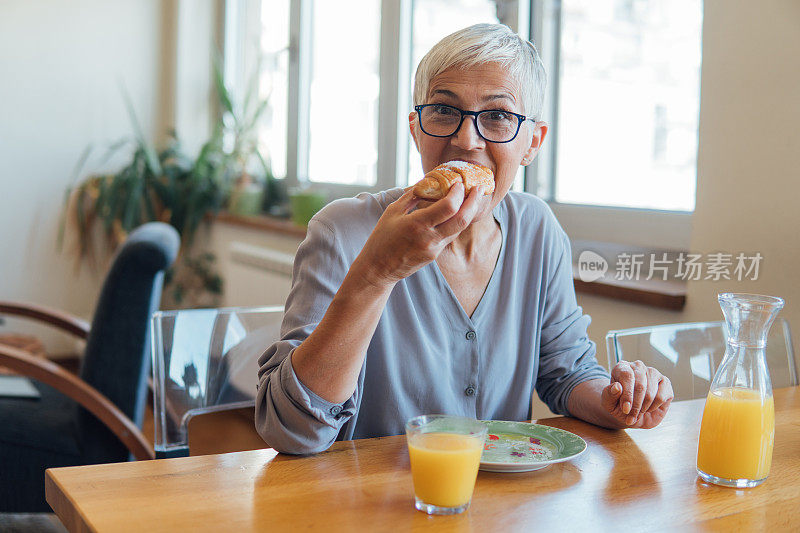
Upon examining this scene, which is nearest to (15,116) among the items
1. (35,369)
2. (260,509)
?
(35,369)

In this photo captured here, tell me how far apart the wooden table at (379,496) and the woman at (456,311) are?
3.4 inches

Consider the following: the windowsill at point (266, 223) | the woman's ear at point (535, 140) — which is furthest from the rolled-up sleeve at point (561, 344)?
the windowsill at point (266, 223)

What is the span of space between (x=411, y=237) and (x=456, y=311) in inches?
14.7

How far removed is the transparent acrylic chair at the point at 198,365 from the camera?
55.7 inches

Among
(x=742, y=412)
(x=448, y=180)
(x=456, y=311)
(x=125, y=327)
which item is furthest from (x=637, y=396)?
(x=125, y=327)

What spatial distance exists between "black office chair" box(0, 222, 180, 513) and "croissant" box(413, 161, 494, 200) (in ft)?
4.09

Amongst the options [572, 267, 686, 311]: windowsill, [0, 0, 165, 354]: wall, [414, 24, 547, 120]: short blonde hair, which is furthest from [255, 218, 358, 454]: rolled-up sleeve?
[0, 0, 165, 354]: wall

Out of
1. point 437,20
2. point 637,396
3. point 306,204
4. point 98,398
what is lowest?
point 98,398

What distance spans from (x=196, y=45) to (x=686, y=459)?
3.83 metres

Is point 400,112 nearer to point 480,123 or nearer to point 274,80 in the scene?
point 274,80

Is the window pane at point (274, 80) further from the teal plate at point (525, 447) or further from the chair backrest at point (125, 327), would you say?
the teal plate at point (525, 447)

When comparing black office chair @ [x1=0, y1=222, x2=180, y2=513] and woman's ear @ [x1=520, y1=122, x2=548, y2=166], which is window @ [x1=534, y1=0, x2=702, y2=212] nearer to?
woman's ear @ [x1=520, y1=122, x2=548, y2=166]

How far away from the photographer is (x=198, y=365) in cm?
146

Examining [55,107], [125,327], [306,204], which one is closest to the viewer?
[125,327]
